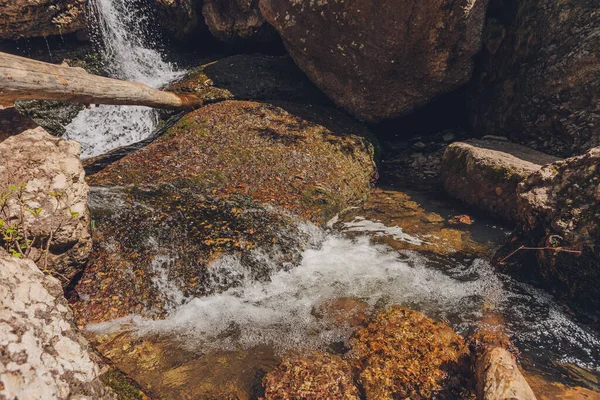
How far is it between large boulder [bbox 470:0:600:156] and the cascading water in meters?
9.21

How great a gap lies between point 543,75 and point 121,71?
1225 centimetres

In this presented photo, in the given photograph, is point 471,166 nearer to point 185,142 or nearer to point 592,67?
point 592,67

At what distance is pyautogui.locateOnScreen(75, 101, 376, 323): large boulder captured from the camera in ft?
15.9

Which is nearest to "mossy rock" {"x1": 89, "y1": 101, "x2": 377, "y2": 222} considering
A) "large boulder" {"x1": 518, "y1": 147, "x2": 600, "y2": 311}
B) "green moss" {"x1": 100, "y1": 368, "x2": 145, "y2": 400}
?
"large boulder" {"x1": 518, "y1": 147, "x2": 600, "y2": 311}

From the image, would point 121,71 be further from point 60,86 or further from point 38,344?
point 38,344

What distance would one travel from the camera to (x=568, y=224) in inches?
183

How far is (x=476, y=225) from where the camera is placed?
6629mm

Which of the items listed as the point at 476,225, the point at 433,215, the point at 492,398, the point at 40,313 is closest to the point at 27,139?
the point at 40,313

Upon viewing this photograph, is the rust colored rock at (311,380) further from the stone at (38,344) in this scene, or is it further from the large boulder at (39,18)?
the large boulder at (39,18)

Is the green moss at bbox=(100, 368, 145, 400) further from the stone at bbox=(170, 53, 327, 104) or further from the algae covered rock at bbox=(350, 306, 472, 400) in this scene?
the stone at bbox=(170, 53, 327, 104)

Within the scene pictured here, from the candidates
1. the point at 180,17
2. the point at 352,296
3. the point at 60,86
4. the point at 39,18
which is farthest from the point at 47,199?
the point at 180,17

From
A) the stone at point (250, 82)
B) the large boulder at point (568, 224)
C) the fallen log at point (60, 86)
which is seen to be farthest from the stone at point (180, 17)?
the large boulder at point (568, 224)

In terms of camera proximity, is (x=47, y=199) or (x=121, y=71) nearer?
(x=47, y=199)

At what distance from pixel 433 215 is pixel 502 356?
3934 mm
